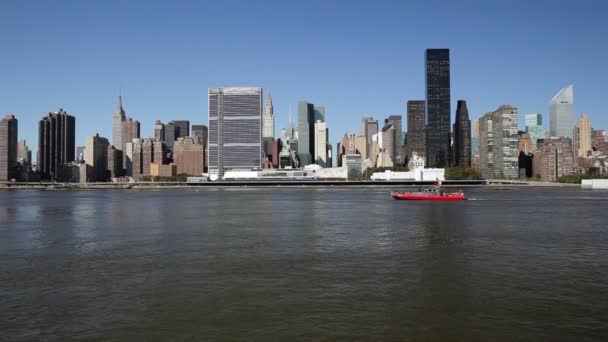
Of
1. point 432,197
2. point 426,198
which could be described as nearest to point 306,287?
point 432,197

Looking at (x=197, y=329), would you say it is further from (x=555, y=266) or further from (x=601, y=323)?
(x=555, y=266)

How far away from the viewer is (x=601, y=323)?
21.5 meters

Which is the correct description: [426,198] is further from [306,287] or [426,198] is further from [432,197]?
[306,287]

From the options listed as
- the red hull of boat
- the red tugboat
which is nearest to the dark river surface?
the red hull of boat

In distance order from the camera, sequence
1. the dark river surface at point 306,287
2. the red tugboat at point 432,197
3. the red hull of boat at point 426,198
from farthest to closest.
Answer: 1. the red tugboat at point 432,197
2. the red hull of boat at point 426,198
3. the dark river surface at point 306,287

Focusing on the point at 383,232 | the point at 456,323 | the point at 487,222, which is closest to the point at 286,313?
the point at 456,323

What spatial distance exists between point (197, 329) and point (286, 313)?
4.33 meters

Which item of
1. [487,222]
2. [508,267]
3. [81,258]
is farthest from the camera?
[487,222]

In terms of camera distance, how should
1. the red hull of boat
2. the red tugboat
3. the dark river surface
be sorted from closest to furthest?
1. the dark river surface
2. the red hull of boat
3. the red tugboat

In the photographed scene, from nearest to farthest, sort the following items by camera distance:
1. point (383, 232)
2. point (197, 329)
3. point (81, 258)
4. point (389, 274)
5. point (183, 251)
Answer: point (197, 329)
point (389, 274)
point (81, 258)
point (183, 251)
point (383, 232)

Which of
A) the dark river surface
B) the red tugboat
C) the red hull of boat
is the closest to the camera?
the dark river surface

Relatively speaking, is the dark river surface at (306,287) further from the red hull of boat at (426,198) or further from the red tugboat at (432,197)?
the red tugboat at (432,197)

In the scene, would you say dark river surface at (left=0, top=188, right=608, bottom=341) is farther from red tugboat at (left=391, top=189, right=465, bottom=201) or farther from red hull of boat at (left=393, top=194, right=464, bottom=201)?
red tugboat at (left=391, top=189, right=465, bottom=201)

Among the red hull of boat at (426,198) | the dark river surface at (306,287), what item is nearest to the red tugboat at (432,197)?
the red hull of boat at (426,198)
